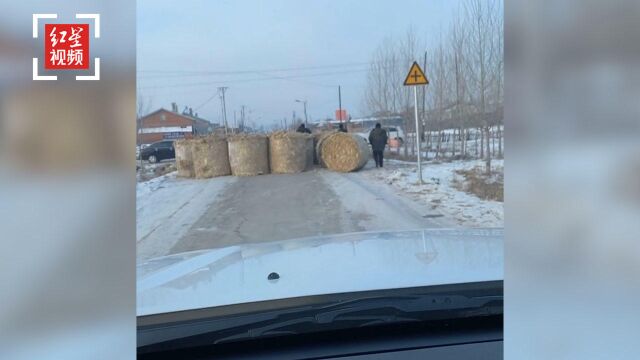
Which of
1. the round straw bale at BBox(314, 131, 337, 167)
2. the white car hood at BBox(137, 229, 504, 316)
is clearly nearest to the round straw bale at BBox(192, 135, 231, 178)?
the round straw bale at BBox(314, 131, 337, 167)

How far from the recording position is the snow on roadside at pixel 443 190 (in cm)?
717

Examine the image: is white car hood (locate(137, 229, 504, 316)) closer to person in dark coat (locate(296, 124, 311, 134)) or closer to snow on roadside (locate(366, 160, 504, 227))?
snow on roadside (locate(366, 160, 504, 227))

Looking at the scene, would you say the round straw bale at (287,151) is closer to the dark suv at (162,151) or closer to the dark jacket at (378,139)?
the dark jacket at (378,139)

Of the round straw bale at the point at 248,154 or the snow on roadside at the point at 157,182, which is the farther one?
the round straw bale at the point at 248,154

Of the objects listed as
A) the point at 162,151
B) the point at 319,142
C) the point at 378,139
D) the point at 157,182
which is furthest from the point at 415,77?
the point at 157,182

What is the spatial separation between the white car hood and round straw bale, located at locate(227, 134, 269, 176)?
17.0ft

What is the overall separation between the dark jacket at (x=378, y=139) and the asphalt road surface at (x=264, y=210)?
788 mm

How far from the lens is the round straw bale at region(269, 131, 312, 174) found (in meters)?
8.47

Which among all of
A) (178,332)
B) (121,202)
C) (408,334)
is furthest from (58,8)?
(408,334)

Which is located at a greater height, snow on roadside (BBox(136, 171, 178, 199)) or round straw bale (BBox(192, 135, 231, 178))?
round straw bale (BBox(192, 135, 231, 178))

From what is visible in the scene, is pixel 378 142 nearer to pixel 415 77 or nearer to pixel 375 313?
pixel 415 77

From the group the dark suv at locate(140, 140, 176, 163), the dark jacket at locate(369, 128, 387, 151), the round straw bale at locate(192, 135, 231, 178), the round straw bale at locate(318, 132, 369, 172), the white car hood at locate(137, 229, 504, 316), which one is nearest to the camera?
the white car hood at locate(137, 229, 504, 316)

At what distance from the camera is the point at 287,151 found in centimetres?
862

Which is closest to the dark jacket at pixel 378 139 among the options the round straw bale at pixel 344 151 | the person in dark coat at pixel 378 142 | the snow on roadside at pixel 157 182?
the person in dark coat at pixel 378 142
